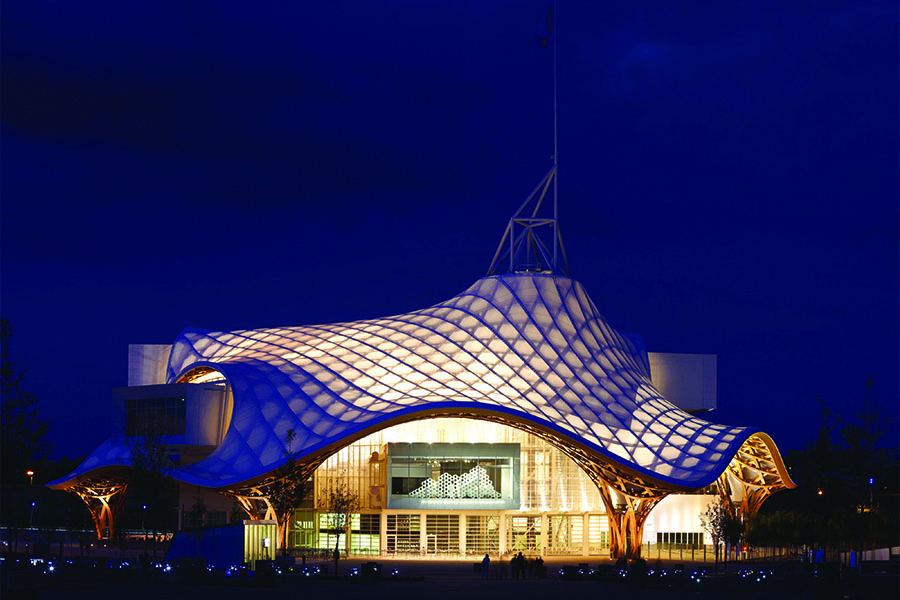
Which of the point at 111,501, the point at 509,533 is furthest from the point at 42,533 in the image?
the point at 509,533

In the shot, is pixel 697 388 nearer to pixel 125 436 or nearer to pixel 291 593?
pixel 125 436

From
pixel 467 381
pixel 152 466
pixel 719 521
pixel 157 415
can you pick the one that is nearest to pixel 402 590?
pixel 152 466

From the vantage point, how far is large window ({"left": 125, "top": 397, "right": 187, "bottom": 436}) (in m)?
71.4

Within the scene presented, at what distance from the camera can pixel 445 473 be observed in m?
73.2

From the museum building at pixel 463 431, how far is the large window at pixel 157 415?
0.39ft

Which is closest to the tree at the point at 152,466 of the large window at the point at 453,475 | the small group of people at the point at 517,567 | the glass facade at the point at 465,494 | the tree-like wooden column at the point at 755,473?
the glass facade at the point at 465,494

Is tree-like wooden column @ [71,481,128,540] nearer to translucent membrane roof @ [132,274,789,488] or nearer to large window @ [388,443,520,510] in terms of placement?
translucent membrane roof @ [132,274,789,488]

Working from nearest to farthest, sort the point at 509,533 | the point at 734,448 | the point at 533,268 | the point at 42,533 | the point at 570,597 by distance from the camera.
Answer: the point at 570,597, the point at 734,448, the point at 509,533, the point at 533,268, the point at 42,533

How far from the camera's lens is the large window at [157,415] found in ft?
234

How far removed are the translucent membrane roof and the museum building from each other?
0.13 m

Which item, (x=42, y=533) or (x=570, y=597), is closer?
(x=570, y=597)

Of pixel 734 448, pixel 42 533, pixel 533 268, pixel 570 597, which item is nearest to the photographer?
pixel 570 597

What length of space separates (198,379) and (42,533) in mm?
18215

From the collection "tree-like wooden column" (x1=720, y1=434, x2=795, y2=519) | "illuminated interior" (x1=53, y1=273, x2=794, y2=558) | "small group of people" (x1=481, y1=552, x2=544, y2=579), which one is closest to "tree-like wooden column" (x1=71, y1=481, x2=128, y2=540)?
"illuminated interior" (x1=53, y1=273, x2=794, y2=558)
